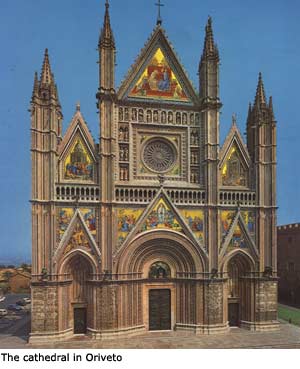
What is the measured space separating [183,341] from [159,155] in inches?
407

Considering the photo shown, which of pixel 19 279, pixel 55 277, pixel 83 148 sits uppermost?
pixel 83 148

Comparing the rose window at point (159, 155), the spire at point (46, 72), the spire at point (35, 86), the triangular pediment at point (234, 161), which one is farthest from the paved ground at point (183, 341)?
the spire at point (46, 72)

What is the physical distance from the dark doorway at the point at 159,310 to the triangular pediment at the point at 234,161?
7.50m

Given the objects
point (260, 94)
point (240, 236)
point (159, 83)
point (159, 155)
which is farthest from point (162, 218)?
point (260, 94)

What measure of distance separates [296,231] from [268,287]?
8467 millimetres

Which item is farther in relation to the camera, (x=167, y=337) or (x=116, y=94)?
(x=116, y=94)

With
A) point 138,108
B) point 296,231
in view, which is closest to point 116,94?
point 138,108

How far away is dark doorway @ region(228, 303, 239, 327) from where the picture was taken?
66.1 ft

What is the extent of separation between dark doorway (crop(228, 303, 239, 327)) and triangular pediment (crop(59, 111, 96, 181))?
1136cm

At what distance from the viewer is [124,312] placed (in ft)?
59.9

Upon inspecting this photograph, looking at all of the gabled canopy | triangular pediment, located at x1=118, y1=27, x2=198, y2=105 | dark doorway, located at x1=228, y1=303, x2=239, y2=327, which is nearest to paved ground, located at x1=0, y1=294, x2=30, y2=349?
the gabled canopy

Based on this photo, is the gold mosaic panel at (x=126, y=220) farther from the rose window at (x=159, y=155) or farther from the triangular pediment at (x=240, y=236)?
the triangular pediment at (x=240, y=236)
